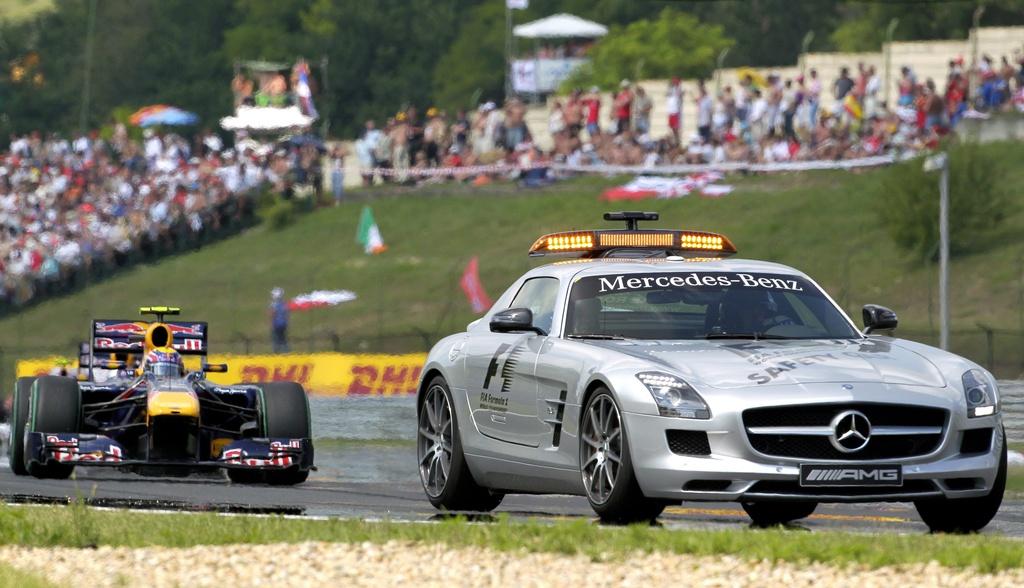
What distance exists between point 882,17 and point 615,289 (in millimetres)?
61157

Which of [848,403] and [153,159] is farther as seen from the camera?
[153,159]

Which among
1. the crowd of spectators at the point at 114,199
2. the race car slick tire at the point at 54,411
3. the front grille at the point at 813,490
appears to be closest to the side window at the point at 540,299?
the front grille at the point at 813,490

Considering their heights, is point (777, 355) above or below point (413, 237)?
above

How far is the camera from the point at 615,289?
426 inches

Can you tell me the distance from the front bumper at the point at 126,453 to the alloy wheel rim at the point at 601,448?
16.3 ft

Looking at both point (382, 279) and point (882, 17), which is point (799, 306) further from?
point (882, 17)

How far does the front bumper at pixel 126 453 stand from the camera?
14.1 meters

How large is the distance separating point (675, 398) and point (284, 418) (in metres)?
6.12

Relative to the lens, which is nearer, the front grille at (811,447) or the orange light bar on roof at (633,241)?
the front grille at (811,447)

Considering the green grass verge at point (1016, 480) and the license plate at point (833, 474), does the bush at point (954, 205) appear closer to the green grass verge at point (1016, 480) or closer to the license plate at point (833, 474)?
the green grass verge at point (1016, 480)

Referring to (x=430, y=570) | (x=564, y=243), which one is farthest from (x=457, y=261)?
(x=430, y=570)

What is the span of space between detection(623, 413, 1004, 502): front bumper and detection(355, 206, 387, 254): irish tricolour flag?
36.7 m

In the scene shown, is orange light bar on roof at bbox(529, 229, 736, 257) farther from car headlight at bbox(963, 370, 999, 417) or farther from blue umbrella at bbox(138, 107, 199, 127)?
A: blue umbrella at bbox(138, 107, 199, 127)

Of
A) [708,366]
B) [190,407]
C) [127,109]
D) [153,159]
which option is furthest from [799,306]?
[127,109]
